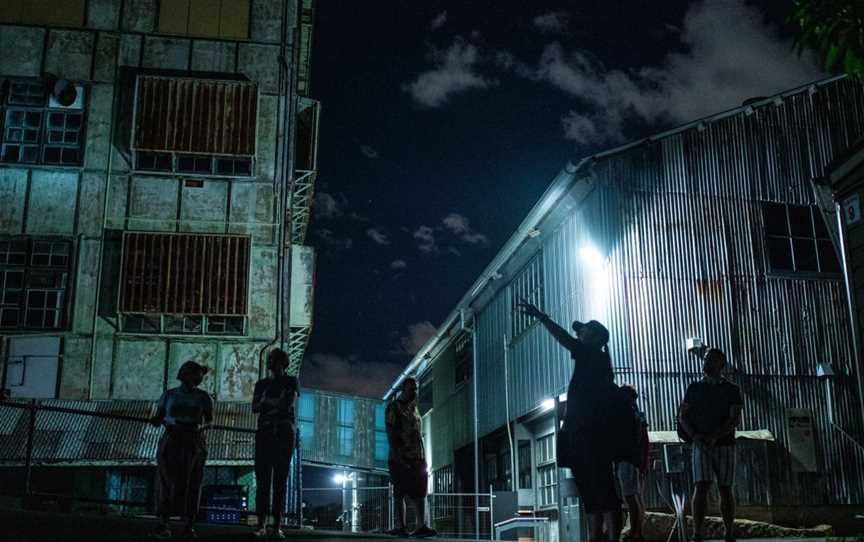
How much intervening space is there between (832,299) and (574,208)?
4963mm

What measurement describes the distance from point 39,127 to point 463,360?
529 inches

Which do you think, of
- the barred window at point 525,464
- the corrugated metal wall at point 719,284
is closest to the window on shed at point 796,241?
the corrugated metal wall at point 719,284

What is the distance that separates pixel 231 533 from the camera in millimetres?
10000

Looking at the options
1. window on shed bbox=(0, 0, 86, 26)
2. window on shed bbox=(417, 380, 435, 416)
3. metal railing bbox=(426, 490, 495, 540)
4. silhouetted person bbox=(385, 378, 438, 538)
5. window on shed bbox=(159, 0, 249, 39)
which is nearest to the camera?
silhouetted person bbox=(385, 378, 438, 538)

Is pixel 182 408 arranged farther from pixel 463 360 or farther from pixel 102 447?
pixel 463 360

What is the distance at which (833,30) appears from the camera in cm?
580

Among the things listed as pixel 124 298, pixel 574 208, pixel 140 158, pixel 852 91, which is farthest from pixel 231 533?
pixel 852 91

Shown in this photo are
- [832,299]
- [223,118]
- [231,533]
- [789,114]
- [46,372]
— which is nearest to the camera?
[231,533]

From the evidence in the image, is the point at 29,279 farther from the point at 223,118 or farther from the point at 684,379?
the point at 684,379

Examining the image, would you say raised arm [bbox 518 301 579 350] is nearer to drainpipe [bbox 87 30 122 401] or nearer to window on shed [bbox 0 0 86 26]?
drainpipe [bbox 87 30 122 401]

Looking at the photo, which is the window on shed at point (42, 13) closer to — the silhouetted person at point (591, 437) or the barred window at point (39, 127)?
the barred window at point (39, 127)

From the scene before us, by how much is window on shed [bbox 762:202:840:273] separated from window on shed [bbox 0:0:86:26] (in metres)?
16.2

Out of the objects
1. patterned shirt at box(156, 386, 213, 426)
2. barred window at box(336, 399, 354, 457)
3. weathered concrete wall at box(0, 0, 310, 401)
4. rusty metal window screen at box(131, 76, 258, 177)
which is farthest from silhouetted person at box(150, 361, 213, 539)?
barred window at box(336, 399, 354, 457)

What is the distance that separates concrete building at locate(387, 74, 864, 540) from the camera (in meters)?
15.1
